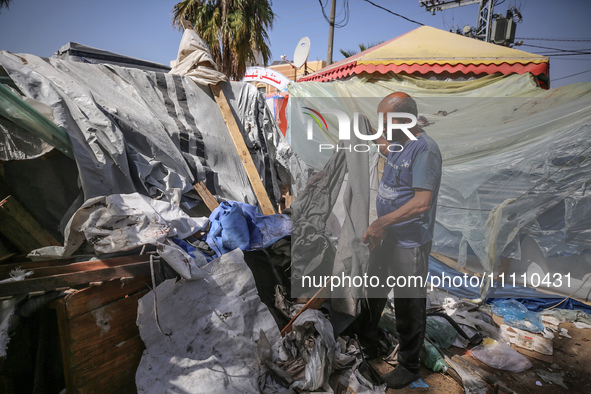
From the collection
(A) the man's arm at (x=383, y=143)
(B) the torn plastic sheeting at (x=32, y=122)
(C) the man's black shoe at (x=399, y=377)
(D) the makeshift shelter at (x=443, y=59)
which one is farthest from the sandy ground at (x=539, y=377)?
(D) the makeshift shelter at (x=443, y=59)

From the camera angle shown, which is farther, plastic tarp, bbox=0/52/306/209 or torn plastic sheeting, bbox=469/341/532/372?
torn plastic sheeting, bbox=469/341/532/372

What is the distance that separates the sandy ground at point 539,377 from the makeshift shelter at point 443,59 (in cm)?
374

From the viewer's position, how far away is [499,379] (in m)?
2.45

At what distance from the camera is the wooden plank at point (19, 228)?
1930 millimetres

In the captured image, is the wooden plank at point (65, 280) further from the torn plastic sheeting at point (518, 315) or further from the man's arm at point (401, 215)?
the torn plastic sheeting at point (518, 315)

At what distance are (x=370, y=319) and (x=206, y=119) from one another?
302cm

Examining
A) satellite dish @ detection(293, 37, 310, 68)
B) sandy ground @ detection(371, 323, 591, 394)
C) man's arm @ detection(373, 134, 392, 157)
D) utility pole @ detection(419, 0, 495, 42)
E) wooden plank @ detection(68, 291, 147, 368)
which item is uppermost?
utility pole @ detection(419, 0, 495, 42)

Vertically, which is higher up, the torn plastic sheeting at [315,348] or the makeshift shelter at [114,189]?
the makeshift shelter at [114,189]

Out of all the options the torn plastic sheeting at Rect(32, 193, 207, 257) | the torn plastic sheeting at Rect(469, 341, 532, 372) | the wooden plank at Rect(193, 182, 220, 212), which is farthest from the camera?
the wooden plank at Rect(193, 182, 220, 212)

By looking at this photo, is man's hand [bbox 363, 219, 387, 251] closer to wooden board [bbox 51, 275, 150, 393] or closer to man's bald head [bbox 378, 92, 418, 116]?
man's bald head [bbox 378, 92, 418, 116]

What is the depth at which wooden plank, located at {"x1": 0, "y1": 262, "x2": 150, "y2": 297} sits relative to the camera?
1.51 m

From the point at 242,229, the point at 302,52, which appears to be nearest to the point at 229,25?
the point at 302,52

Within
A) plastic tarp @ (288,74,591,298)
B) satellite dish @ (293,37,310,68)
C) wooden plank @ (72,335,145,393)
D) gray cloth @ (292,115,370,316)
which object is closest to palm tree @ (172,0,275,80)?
satellite dish @ (293,37,310,68)

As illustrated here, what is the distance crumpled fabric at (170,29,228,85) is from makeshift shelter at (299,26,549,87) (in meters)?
2.55
